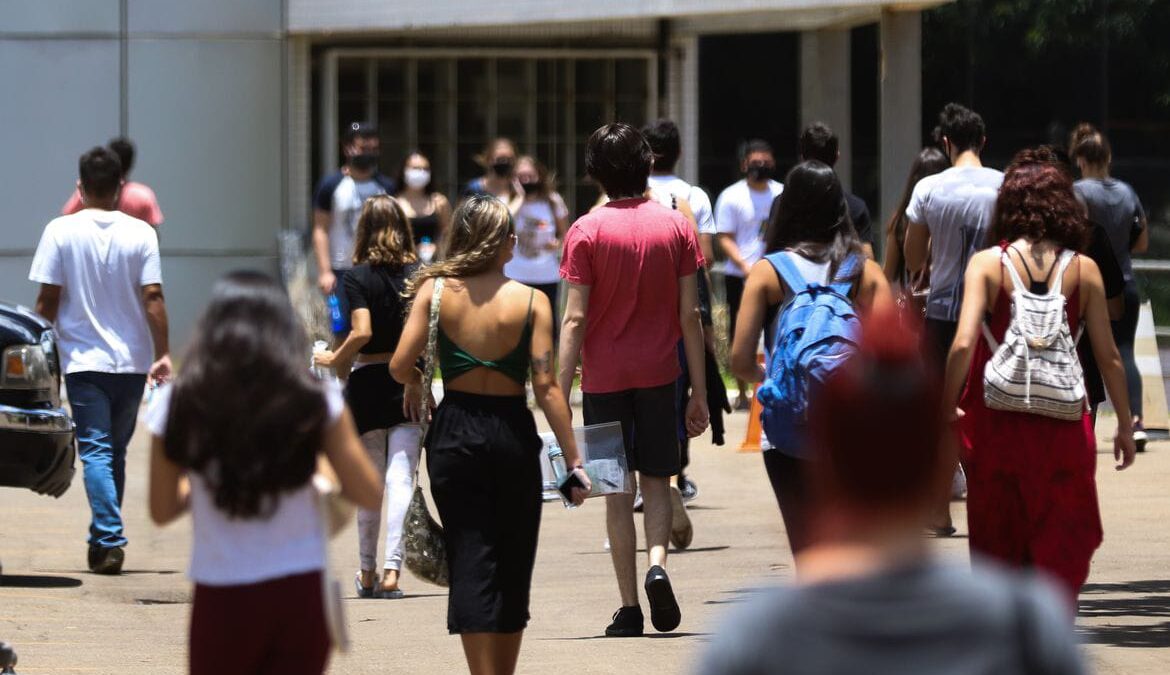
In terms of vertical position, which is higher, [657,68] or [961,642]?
[657,68]

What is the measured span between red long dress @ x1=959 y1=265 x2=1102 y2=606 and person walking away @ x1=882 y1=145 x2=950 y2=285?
11.4 feet

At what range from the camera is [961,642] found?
8.49 feet

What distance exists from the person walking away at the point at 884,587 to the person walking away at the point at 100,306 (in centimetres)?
702

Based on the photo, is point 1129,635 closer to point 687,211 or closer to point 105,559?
point 687,211

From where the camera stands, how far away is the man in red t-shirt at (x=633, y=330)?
761 cm

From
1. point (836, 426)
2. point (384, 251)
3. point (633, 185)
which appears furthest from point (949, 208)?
point (836, 426)

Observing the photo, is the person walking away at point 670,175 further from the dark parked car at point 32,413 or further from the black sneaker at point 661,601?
the dark parked car at point 32,413

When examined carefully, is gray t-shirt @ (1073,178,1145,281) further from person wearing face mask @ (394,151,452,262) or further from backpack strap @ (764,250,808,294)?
backpack strap @ (764,250,808,294)

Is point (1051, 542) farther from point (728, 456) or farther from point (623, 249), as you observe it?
point (728, 456)

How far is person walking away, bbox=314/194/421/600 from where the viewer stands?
28.2 feet

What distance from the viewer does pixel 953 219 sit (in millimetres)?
9000

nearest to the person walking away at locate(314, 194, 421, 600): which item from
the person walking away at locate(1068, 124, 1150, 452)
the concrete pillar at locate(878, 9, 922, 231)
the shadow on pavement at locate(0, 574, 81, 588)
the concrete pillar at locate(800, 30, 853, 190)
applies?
the shadow on pavement at locate(0, 574, 81, 588)

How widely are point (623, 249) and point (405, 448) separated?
1620 mm

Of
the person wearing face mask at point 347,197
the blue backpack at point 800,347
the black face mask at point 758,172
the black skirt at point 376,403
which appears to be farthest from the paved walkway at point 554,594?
the person wearing face mask at point 347,197
